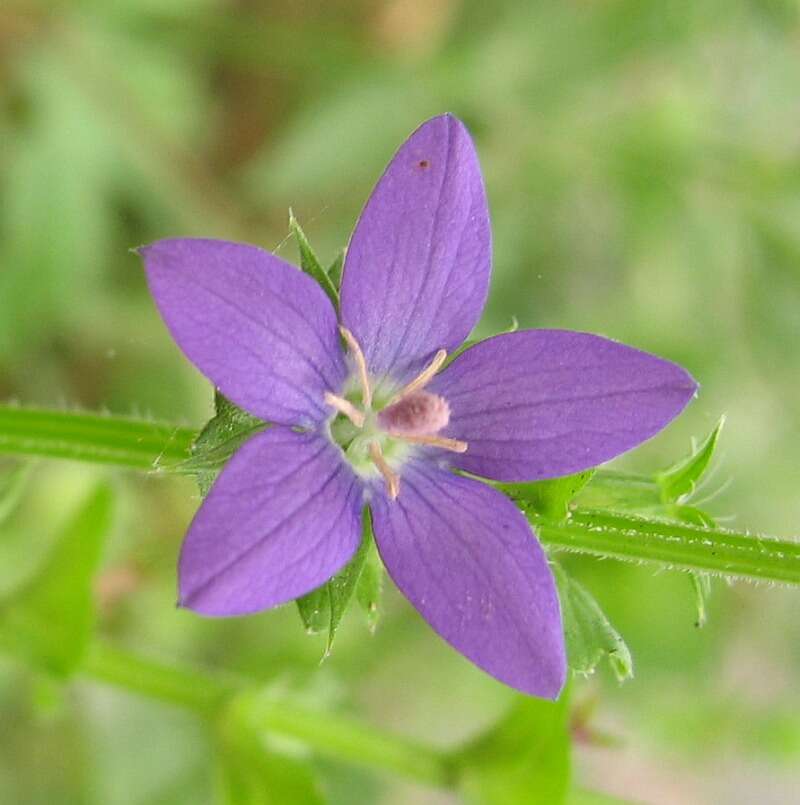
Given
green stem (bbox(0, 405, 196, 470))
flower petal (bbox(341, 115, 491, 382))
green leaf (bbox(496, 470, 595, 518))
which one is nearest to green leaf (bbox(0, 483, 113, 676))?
green stem (bbox(0, 405, 196, 470))

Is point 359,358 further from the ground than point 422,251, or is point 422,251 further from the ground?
point 422,251

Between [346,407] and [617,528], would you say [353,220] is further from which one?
[617,528]

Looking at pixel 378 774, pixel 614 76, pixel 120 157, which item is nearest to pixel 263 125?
pixel 120 157

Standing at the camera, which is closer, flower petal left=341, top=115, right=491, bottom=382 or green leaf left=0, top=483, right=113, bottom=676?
flower petal left=341, top=115, right=491, bottom=382

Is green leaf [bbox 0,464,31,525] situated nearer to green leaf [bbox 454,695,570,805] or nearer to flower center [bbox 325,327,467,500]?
flower center [bbox 325,327,467,500]

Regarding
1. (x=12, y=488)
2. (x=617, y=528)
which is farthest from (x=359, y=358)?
(x=12, y=488)
